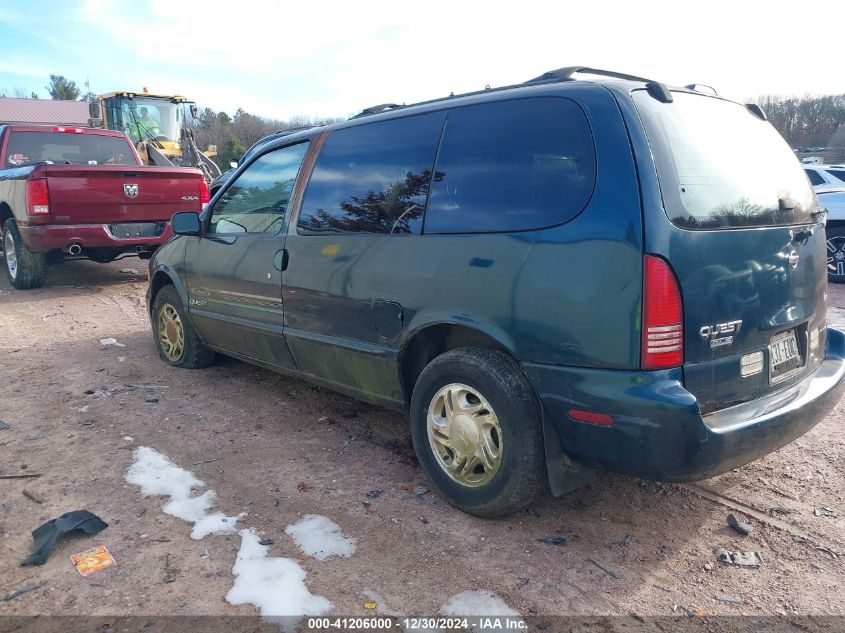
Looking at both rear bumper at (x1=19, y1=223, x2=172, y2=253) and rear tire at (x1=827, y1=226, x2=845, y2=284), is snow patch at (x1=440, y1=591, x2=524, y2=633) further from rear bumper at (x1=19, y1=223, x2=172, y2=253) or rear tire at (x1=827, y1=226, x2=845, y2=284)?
rear tire at (x1=827, y1=226, x2=845, y2=284)

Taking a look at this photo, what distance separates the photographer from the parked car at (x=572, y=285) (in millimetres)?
2523

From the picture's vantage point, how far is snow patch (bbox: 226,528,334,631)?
2.48 metres

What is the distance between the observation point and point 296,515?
3188mm

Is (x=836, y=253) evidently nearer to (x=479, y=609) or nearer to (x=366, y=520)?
(x=366, y=520)

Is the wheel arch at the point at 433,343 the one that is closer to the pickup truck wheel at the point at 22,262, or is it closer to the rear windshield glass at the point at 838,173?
the pickup truck wheel at the point at 22,262

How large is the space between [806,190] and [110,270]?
1011 centimetres

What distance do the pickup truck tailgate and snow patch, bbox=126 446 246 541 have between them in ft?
17.3

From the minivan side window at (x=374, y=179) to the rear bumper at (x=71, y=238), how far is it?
17.6ft

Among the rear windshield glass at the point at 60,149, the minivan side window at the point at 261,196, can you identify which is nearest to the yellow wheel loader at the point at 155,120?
the rear windshield glass at the point at 60,149

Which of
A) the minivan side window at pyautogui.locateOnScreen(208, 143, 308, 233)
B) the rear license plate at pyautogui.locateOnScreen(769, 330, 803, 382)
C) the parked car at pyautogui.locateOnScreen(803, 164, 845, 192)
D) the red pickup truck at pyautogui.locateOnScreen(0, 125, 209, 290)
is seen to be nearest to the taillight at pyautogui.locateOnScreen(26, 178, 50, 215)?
the red pickup truck at pyautogui.locateOnScreen(0, 125, 209, 290)

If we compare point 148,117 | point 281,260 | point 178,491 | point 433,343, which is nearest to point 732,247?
point 433,343

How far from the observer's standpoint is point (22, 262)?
8.75 metres

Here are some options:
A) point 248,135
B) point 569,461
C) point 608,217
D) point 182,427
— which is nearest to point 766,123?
point 608,217

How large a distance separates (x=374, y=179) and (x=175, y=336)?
9.12 ft
